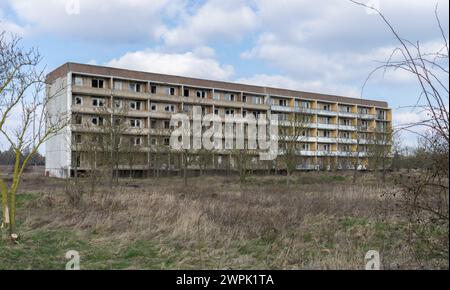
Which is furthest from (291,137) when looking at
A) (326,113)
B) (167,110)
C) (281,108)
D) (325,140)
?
(326,113)

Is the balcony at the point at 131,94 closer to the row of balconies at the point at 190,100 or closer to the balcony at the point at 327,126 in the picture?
the row of balconies at the point at 190,100

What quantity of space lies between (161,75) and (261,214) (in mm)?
48821

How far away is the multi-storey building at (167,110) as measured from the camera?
4259cm

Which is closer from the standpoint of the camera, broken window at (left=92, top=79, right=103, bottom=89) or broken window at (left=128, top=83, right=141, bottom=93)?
broken window at (left=92, top=79, right=103, bottom=89)

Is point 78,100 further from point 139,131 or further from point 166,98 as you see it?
point 166,98

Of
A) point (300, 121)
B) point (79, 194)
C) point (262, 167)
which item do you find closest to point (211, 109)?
point (262, 167)

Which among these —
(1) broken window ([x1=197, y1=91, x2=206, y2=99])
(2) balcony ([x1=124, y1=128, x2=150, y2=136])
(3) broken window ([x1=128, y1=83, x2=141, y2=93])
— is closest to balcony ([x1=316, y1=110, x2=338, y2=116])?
(1) broken window ([x1=197, y1=91, x2=206, y2=99])

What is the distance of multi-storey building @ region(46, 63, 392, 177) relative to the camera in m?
42.6

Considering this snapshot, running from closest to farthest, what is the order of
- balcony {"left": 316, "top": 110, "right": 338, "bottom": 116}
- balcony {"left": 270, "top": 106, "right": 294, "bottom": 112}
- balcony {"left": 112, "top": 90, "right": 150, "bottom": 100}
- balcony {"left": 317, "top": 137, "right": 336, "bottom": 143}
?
1. balcony {"left": 112, "top": 90, "right": 150, "bottom": 100}
2. balcony {"left": 270, "top": 106, "right": 294, "bottom": 112}
3. balcony {"left": 317, "top": 137, "right": 336, "bottom": 143}
4. balcony {"left": 316, "top": 110, "right": 338, "bottom": 116}

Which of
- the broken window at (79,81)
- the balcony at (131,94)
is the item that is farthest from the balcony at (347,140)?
the broken window at (79,81)

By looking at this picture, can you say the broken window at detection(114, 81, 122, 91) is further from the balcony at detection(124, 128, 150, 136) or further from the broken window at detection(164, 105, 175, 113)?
the broken window at detection(164, 105, 175, 113)
